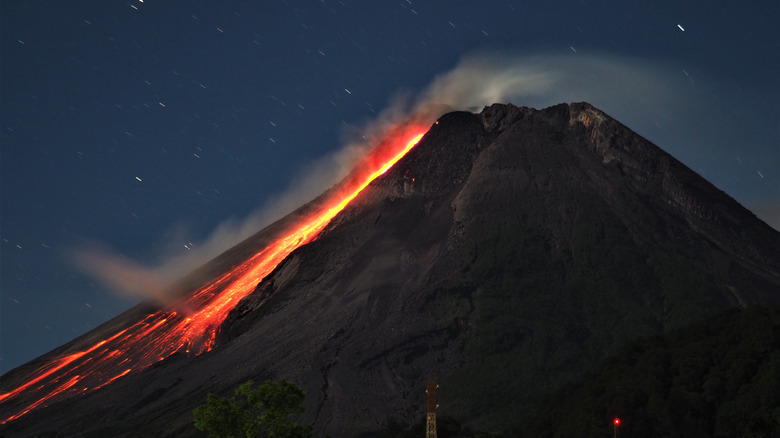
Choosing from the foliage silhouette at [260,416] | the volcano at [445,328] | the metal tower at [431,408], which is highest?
the volcano at [445,328]

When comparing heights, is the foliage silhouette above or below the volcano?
below

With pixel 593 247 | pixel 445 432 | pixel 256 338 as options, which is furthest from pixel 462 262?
pixel 445 432

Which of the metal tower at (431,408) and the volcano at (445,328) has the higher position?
the volcano at (445,328)

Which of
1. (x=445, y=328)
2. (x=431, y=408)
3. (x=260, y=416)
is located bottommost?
(x=431, y=408)

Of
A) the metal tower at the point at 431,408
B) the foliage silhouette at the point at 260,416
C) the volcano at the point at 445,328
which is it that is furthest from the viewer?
the volcano at the point at 445,328

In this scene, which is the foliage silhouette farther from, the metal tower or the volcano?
the volcano

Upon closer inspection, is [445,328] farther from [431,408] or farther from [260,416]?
[431,408]

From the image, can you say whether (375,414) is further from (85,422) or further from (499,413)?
(85,422)

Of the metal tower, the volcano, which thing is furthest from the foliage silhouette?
the volcano

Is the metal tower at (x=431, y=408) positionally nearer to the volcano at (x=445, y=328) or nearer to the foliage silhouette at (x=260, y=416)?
the foliage silhouette at (x=260, y=416)

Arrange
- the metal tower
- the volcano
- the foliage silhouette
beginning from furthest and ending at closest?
the volcano < the foliage silhouette < the metal tower

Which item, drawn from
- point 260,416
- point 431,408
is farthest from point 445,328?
point 431,408

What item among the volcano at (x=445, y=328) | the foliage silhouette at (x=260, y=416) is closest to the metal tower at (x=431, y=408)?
the foliage silhouette at (x=260, y=416)
